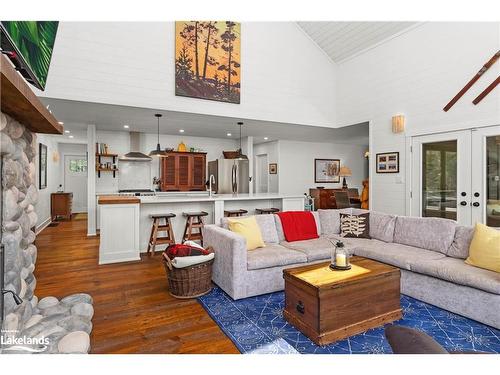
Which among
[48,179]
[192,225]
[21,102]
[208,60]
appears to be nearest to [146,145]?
[48,179]

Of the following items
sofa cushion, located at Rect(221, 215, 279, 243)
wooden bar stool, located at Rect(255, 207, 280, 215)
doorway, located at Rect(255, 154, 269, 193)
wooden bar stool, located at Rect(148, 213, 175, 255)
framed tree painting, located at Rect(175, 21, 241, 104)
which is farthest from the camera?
doorway, located at Rect(255, 154, 269, 193)

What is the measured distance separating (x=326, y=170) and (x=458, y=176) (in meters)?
5.02

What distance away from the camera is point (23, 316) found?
212cm

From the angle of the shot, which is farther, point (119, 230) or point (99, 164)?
point (99, 164)

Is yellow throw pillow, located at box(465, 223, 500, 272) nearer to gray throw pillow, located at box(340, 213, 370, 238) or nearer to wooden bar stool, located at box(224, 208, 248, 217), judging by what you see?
gray throw pillow, located at box(340, 213, 370, 238)

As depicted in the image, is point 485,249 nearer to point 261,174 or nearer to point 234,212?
point 234,212

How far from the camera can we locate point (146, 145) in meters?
7.96

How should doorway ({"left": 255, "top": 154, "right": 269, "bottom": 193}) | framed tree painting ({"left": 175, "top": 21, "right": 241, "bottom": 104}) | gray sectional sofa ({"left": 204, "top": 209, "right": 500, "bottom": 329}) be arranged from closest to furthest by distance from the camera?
1. gray sectional sofa ({"left": 204, "top": 209, "right": 500, "bottom": 329})
2. framed tree painting ({"left": 175, "top": 21, "right": 241, "bottom": 104})
3. doorway ({"left": 255, "top": 154, "right": 269, "bottom": 193})

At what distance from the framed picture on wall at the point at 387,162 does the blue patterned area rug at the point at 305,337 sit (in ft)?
10.0

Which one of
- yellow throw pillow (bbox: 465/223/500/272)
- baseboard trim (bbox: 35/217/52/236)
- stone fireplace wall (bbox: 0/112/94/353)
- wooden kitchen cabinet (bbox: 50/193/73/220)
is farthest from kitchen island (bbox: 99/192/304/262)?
wooden kitchen cabinet (bbox: 50/193/73/220)

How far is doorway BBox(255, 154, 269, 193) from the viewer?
9578 millimetres

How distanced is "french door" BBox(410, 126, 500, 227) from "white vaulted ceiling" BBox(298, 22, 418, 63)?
1983mm

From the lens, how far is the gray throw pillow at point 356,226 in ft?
13.5

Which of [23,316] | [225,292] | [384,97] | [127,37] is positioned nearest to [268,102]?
[384,97]
